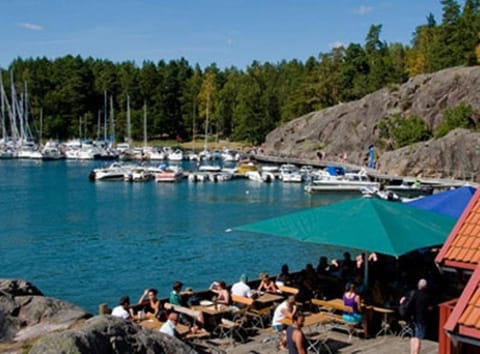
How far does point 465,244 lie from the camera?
10.7 meters

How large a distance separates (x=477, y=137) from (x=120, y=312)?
5879 centimetres

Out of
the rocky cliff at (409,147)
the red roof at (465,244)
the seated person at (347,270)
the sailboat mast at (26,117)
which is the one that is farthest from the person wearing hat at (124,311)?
the sailboat mast at (26,117)

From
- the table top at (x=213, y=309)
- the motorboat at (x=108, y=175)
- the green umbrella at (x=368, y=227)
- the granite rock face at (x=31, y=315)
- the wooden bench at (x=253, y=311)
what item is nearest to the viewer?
the granite rock face at (x=31, y=315)

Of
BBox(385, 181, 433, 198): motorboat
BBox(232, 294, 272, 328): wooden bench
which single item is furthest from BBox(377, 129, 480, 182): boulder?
BBox(232, 294, 272, 328): wooden bench

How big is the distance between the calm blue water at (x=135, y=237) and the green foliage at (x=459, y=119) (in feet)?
60.6

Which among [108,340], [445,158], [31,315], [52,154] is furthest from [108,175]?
[108,340]

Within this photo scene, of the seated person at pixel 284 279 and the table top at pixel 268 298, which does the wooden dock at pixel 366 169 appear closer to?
the seated person at pixel 284 279

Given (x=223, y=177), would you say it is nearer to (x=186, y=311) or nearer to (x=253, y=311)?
(x=253, y=311)

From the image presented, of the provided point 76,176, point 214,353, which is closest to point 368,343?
point 214,353

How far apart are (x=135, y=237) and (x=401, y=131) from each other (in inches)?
1888

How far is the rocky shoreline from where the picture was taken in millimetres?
7180

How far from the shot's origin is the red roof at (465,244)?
34.3ft

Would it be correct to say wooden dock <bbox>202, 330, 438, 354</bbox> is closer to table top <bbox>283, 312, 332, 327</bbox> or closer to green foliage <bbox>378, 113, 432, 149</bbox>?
table top <bbox>283, 312, 332, 327</bbox>

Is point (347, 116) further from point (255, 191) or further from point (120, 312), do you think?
point (120, 312)
